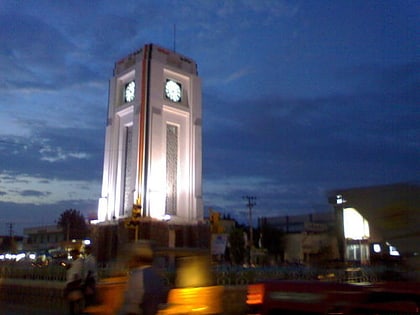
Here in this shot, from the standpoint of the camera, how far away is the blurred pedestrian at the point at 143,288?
6.78 meters

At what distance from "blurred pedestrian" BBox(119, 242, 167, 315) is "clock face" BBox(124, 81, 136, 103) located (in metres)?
36.9

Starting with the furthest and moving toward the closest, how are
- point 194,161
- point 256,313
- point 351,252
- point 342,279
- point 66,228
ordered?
point 66,228
point 351,252
point 194,161
point 342,279
point 256,313

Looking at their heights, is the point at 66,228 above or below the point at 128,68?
below

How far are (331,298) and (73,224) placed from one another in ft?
278

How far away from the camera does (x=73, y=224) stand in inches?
3440

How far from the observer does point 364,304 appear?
738 centimetres

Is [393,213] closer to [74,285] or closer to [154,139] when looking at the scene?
[74,285]

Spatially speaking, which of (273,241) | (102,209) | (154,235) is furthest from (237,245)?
(154,235)

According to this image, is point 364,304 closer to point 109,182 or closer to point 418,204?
point 418,204

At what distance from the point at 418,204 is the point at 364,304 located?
2.40 meters

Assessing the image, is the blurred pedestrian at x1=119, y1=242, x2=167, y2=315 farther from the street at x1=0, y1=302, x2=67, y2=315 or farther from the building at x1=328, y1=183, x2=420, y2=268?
the street at x1=0, y1=302, x2=67, y2=315

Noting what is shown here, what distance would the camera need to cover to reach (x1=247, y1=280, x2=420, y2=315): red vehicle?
23.8ft

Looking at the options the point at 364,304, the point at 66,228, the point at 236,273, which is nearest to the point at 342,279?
the point at 236,273

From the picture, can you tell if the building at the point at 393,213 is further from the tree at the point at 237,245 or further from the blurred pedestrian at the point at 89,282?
the tree at the point at 237,245
